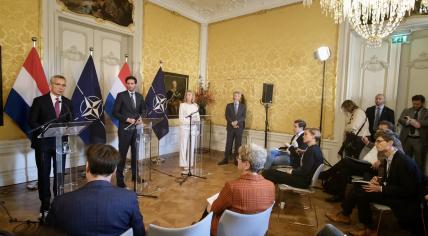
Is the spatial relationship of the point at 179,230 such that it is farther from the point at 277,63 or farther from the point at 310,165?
the point at 277,63

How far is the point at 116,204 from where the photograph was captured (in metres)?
1.32

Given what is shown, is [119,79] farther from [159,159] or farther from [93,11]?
[159,159]

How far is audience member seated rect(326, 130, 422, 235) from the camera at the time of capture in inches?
99.5

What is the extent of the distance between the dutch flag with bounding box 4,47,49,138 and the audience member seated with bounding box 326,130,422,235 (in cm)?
436

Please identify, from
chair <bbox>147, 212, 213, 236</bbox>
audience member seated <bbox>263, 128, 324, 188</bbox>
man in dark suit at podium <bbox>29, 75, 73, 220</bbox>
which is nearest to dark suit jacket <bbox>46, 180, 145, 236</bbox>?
chair <bbox>147, 212, 213, 236</bbox>

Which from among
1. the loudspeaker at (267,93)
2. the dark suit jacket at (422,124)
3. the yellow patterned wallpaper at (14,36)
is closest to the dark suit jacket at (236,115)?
the loudspeaker at (267,93)

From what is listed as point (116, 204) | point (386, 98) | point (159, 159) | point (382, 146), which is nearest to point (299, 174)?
point (382, 146)

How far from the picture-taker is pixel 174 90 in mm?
6402

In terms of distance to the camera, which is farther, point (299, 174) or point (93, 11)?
point (93, 11)

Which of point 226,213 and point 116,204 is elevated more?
point 116,204

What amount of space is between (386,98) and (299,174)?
3020mm

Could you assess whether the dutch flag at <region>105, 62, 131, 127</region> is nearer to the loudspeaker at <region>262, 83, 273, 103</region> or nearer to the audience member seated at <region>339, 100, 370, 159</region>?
the loudspeaker at <region>262, 83, 273, 103</region>

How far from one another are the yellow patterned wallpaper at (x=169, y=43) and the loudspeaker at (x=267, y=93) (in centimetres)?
206

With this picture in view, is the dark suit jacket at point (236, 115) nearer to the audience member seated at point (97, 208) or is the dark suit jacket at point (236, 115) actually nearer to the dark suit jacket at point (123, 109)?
the dark suit jacket at point (123, 109)
